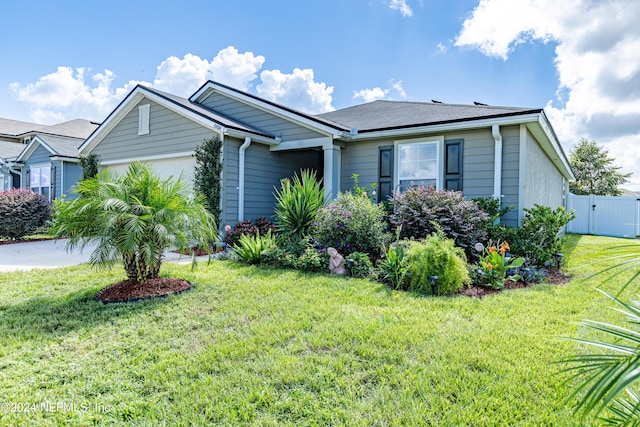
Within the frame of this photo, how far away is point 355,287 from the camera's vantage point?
5160 mm

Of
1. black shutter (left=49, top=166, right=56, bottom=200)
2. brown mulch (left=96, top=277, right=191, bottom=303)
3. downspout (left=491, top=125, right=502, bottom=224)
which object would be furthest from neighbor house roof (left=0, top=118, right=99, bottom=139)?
downspout (left=491, top=125, right=502, bottom=224)

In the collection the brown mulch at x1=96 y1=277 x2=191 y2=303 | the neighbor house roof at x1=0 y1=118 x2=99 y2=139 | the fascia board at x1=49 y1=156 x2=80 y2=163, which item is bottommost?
the brown mulch at x1=96 y1=277 x2=191 y2=303

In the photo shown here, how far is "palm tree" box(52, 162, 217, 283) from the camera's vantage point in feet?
14.6

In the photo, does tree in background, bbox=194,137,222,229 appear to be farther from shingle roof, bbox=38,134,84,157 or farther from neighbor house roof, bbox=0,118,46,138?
neighbor house roof, bbox=0,118,46,138

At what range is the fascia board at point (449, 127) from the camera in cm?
719

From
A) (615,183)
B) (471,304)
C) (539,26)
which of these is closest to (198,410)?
(471,304)

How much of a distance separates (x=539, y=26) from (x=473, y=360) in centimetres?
1024

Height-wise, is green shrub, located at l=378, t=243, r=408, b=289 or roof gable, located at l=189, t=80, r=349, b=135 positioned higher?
roof gable, located at l=189, t=80, r=349, b=135

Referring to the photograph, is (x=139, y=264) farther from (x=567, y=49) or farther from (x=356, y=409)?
(x=567, y=49)

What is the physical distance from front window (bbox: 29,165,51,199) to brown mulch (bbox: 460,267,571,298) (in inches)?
692

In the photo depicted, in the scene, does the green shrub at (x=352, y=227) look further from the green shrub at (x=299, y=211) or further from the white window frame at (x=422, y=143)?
the white window frame at (x=422, y=143)

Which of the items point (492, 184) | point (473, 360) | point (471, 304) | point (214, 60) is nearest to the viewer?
point (473, 360)

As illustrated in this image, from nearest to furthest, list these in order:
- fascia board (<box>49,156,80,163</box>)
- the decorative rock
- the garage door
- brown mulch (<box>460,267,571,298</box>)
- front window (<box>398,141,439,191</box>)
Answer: brown mulch (<box>460,267,571,298</box>) < the decorative rock < front window (<box>398,141,439,191</box>) < the garage door < fascia board (<box>49,156,80,163</box>)

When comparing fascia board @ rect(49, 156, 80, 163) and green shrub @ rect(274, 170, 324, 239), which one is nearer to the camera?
green shrub @ rect(274, 170, 324, 239)
